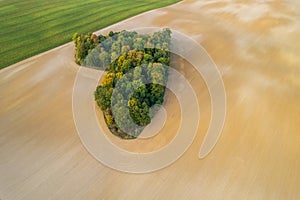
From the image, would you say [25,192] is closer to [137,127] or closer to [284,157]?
[137,127]

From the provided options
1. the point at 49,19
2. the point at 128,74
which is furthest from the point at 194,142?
the point at 49,19

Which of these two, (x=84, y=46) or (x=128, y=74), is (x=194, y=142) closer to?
(x=128, y=74)

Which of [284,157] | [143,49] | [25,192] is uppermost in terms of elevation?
[143,49]

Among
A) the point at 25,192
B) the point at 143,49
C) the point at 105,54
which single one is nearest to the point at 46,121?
the point at 25,192

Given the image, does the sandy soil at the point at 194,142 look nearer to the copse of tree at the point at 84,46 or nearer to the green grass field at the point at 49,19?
the copse of tree at the point at 84,46

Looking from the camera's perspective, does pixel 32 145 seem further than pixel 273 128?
No

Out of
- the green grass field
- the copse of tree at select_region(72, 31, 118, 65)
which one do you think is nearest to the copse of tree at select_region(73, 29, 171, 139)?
the copse of tree at select_region(72, 31, 118, 65)
